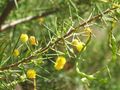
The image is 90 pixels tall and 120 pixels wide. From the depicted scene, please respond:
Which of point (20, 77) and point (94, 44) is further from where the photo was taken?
point (94, 44)

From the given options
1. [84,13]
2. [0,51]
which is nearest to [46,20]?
[84,13]

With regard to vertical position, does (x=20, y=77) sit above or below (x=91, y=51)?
above

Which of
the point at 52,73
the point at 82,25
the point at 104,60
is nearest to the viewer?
the point at 82,25

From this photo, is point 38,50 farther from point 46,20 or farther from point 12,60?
point 46,20

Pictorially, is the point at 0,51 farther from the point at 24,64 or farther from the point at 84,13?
the point at 84,13

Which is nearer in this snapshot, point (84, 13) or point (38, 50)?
point (38, 50)

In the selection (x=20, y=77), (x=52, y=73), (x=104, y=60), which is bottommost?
(x=104, y=60)

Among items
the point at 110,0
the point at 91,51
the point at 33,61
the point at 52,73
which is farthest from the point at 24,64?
the point at 91,51

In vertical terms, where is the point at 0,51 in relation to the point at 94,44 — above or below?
above

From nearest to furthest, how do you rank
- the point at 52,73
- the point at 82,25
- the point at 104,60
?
the point at 82,25
the point at 52,73
the point at 104,60
